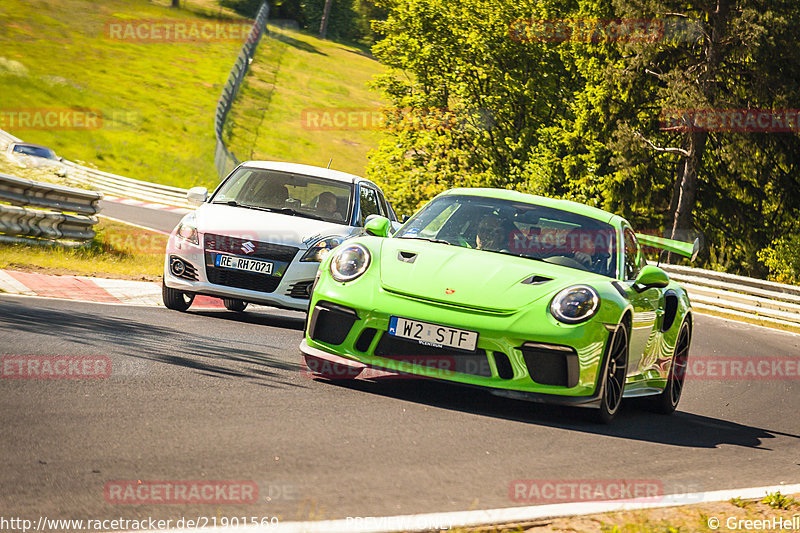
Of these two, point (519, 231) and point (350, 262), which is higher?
point (519, 231)

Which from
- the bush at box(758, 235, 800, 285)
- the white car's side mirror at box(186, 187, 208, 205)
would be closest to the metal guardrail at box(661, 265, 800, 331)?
the bush at box(758, 235, 800, 285)

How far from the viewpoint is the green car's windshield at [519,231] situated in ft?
22.9

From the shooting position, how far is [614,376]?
654 centimetres

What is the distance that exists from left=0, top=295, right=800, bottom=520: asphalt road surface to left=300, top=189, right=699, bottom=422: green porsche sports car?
280 millimetres

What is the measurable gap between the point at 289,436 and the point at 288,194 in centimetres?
662

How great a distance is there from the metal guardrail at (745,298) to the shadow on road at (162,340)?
49.4 ft

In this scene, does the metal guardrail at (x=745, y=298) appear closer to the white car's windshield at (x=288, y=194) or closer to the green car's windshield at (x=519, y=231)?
the white car's windshield at (x=288, y=194)

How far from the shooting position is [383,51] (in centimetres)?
3906

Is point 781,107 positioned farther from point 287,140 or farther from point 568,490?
point 287,140

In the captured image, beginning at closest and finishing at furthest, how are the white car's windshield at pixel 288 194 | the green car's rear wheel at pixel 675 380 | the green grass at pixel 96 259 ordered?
the green car's rear wheel at pixel 675 380
the white car's windshield at pixel 288 194
the green grass at pixel 96 259

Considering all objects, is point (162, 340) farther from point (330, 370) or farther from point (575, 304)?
point (575, 304)

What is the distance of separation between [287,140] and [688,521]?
61.4 meters

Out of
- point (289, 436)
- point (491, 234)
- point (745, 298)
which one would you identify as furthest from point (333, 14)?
point (289, 436)

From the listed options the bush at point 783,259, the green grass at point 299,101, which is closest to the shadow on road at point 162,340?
the bush at point 783,259
